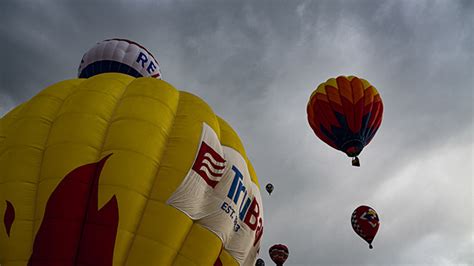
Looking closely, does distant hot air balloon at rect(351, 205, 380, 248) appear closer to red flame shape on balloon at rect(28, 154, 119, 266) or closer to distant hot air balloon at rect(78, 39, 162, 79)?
distant hot air balloon at rect(78, 39, 162, 79)

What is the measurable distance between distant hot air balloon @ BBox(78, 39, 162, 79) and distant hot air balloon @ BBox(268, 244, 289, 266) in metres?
8.44

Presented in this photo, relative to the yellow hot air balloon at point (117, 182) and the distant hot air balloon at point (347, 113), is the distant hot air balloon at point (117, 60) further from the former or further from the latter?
the distant hot air balloon at point (347, 113)

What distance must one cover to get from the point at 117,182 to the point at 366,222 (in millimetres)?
13011

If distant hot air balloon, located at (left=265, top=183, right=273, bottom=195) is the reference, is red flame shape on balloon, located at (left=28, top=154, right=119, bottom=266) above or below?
below

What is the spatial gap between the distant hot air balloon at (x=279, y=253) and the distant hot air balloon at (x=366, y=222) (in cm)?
305

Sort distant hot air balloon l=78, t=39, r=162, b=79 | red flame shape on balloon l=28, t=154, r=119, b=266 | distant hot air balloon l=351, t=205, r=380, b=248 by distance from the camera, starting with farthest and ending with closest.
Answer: distant hot air balloon l=351, t=205, r=380, b=248 → distant hot air balloon l=78, t=39, r=162, b=79 → red flame shape on balloon l=28, t=154, r=119, b=266

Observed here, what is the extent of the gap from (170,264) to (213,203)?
1335 millimetres

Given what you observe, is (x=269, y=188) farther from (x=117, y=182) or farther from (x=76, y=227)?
(x=76, y=227)

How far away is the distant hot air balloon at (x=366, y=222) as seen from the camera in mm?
16859

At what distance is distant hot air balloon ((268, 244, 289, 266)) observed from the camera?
16859mm

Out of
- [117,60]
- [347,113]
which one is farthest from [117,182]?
[347,113]

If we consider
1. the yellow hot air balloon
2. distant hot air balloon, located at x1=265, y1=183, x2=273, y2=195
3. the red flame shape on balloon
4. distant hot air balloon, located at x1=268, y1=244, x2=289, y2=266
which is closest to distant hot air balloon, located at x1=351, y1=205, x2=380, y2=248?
distant hot air balloon, located at x1=268, y1=244, x2=289, y2=266

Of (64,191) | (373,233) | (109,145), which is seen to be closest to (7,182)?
(64,191)

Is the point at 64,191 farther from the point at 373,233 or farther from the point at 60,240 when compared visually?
the point at 373,233
